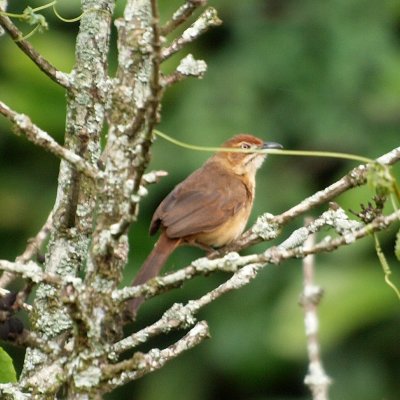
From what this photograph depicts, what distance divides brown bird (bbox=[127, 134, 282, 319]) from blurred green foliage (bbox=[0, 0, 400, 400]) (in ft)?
2.40

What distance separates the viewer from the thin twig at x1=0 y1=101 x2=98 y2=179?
8.70ft

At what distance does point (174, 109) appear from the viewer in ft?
23.6

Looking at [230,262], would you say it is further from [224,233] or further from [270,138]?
[270,138]

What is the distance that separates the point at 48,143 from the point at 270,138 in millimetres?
4282

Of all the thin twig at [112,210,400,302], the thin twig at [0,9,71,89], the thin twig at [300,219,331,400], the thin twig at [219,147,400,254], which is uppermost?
the thin twig at [0,9,71,89]

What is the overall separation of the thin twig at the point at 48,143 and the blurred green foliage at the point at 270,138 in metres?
3.75

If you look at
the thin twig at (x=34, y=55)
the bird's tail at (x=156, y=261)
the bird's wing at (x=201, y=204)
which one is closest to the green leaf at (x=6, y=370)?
the thin twig at (x=34, y=55)

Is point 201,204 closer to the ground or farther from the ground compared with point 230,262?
farther from the ground

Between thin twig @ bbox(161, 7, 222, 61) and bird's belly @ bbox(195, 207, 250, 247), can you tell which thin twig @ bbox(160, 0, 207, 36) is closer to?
thin twig @ bbox(161, 7, 222, 61)

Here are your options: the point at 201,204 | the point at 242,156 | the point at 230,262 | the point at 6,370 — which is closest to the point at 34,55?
the point at 6,370

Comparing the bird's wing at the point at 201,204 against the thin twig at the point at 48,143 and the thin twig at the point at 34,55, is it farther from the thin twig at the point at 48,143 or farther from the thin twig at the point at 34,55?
the thin twig at the point at 48,143

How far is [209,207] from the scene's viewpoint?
207 inches

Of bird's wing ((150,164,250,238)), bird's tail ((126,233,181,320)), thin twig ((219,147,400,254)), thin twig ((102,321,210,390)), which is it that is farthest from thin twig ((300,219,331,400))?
bird's wing ((150,164,250,238))

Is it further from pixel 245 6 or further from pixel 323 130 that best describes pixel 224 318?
pixel 245 6
